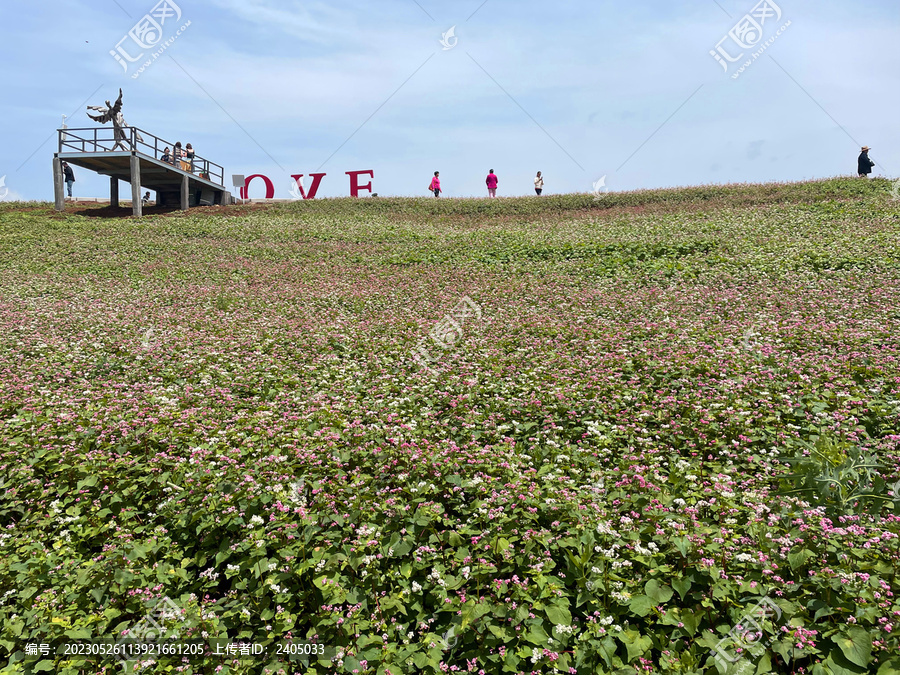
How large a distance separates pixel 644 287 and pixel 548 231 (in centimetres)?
1125

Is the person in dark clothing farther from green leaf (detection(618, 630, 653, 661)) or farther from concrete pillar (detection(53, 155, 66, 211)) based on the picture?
green leaf (detection(618, 630, 653, 661))

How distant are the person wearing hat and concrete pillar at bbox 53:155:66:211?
46945mm

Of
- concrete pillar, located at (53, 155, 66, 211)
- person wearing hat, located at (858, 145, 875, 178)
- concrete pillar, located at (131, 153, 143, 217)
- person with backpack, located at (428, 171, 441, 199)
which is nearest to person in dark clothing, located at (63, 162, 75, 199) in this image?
concrete pillar, located at (53, 155, 66, 211)

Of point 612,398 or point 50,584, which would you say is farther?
point 612,398

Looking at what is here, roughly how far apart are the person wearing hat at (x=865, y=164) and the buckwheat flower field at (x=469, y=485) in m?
23.1

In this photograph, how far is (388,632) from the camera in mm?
3564

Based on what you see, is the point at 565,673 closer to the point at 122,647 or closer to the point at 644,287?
the point at 122,647

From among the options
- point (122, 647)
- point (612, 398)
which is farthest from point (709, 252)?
point (122, 647)

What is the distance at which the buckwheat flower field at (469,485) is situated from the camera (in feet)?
11.4

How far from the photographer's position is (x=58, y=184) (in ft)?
107

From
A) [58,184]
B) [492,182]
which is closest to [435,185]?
[492,182]

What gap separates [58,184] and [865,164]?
4810 cm
